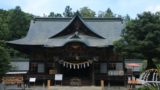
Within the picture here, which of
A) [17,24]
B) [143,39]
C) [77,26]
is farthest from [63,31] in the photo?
[17,24]

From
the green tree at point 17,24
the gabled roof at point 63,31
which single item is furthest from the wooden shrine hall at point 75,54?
the green tree at point 17,24

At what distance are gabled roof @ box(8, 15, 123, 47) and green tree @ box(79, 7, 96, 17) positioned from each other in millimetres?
36672

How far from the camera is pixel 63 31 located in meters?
44.5

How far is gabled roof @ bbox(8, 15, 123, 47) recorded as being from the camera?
1694 inches

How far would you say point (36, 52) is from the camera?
43.9 m

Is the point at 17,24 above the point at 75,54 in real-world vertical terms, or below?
above

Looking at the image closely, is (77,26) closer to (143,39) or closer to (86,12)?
(143,39)

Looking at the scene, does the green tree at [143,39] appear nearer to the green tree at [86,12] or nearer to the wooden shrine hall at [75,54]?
the wooden shrine hall at [75,54]

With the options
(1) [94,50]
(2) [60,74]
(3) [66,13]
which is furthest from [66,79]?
(3) [66,13]

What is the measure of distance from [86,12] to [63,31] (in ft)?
144

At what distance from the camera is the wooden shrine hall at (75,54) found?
41.7 metres

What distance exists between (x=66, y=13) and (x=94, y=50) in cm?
6698

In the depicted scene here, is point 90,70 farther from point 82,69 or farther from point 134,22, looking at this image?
point 134,22

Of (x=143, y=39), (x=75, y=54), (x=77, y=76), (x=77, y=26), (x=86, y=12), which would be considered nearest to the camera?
(x=143, y=39)
